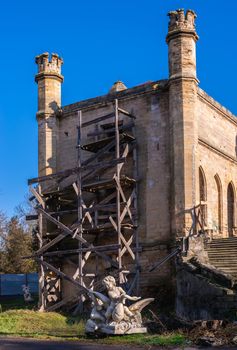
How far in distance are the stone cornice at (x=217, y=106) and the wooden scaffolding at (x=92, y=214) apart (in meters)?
3.02

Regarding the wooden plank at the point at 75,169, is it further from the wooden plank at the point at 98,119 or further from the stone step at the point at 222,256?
the stone step at the point at 222,256

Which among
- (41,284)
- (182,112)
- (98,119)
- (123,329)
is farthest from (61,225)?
(123,329)

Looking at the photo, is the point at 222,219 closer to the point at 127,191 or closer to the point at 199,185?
the point at 199,185

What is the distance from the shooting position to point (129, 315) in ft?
44.1

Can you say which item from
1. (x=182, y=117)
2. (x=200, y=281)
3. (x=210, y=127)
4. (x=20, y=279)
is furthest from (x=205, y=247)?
(x=20, y=279)

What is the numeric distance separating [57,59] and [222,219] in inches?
419

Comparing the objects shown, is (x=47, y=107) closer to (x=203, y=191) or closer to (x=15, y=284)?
(x=203, y=191)

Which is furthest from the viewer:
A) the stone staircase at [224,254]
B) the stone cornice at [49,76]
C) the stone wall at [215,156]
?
the stone cornice at [49,76]

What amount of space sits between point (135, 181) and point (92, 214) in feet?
8.28

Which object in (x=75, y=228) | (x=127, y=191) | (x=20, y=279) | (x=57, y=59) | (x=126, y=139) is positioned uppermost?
(x=57, y=59)

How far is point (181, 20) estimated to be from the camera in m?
23.7

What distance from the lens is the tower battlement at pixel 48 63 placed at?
91.4 feet

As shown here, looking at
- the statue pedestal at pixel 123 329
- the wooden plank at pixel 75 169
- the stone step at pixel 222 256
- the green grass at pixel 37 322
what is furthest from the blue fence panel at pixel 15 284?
the statue pedestal at pixel 123 329

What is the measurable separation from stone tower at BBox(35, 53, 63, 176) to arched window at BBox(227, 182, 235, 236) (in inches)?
317
